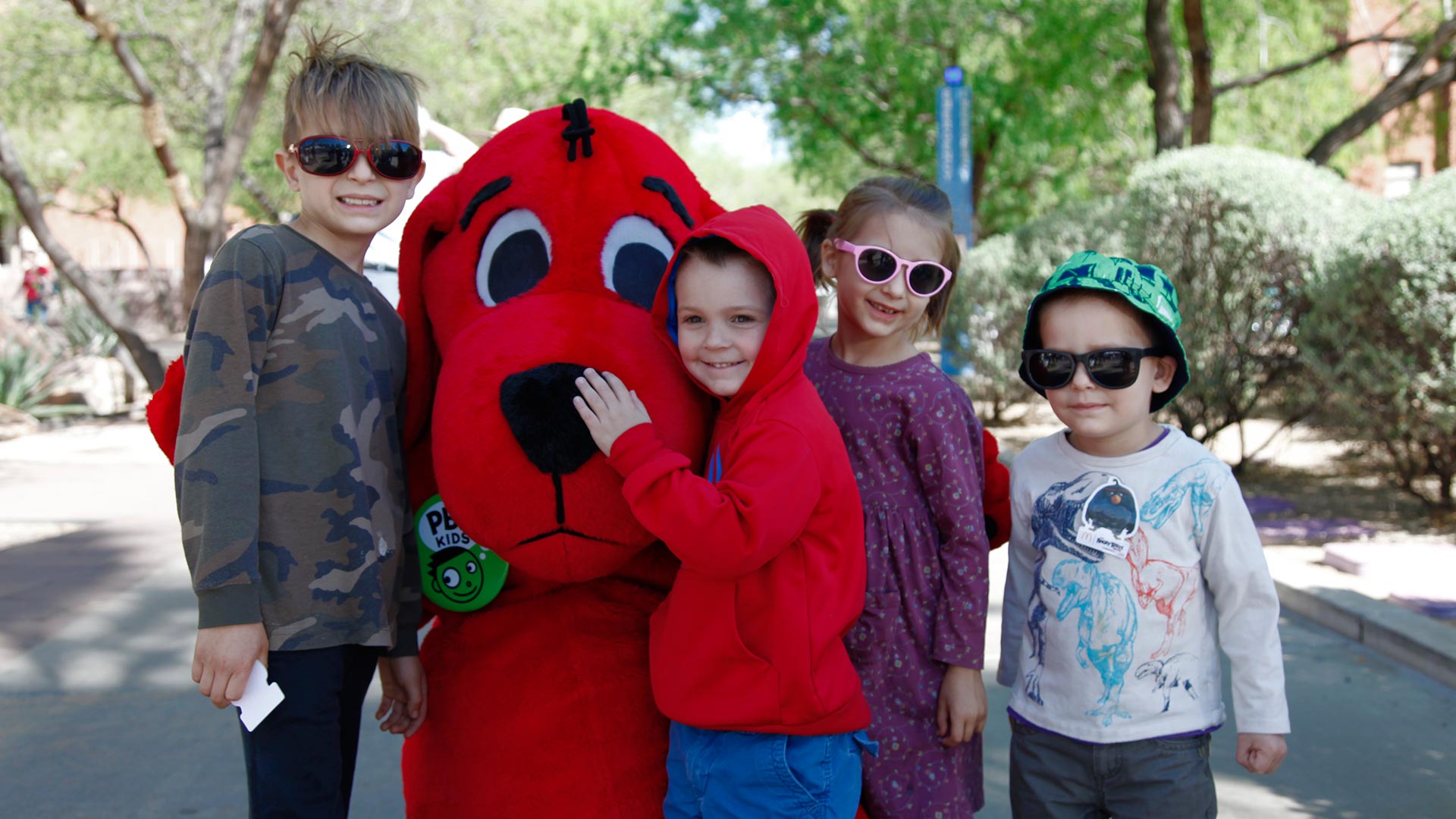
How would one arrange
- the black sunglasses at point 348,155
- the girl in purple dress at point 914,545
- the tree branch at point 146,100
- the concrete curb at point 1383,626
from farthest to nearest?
1. the tree branch at point 146,100
2. the concrete curb at point 1383,626
3. the girl in purple dress at point 914,545
4. the black sunglasses at point 348,155

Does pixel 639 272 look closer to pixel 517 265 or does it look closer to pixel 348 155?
pixel 517 265

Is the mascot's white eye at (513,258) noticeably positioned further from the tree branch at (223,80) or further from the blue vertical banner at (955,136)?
the tree branch at (223,80)

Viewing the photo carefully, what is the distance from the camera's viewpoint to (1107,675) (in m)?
2.20

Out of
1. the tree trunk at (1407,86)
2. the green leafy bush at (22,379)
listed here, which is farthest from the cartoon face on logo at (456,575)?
the green leafy bush at (22,379)

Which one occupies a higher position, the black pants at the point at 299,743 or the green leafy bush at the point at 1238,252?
the green leafy bush at the point at 1238,252

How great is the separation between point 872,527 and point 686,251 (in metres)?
0.66

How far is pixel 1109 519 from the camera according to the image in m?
2.22

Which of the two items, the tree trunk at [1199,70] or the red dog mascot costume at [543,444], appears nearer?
the red dog mascot costume at [543,444]

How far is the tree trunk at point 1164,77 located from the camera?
10.6m

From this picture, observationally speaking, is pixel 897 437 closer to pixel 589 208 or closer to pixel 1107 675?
pixel 1107 675

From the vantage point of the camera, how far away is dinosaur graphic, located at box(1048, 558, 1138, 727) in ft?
7.19

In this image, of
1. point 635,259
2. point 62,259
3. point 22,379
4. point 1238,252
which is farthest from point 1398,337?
point 22,379

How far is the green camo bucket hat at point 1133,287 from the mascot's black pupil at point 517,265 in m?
0.97

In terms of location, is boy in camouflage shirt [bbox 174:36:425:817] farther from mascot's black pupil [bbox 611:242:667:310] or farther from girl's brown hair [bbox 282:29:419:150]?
mascot's black pupil [bbox 611:242:667:310]
